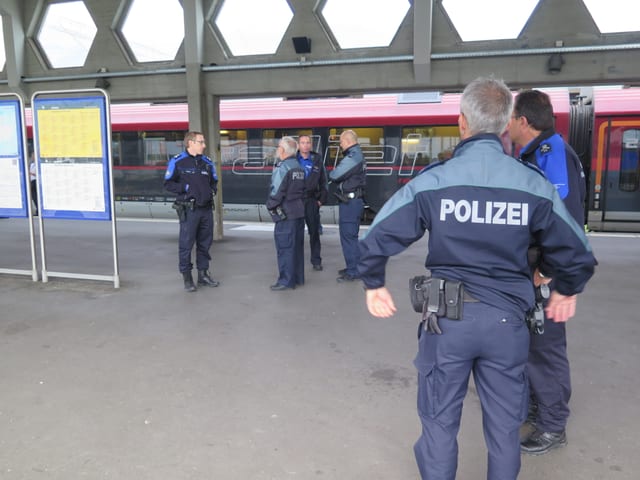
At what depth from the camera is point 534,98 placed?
8.77ft

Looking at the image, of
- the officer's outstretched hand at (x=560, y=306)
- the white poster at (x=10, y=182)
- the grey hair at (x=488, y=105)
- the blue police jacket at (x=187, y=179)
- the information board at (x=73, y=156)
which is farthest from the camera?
the white poster at (x=10, y=182)

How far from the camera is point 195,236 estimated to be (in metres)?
5.87

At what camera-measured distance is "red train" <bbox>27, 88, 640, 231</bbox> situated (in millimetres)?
10414

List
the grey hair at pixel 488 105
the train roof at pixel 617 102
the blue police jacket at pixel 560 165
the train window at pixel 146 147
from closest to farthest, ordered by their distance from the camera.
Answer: the grey hair at pixel 488 105 → the blue police jacket at pixel 560 165 → the train roof at pixel 617 102 → the train window at pixel 146 147

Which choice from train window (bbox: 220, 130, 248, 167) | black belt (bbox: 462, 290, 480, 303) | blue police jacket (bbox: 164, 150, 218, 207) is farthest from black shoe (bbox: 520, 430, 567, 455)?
train window (bbox: 220, 130, 248, 167)

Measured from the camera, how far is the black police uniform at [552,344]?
2.60 meters

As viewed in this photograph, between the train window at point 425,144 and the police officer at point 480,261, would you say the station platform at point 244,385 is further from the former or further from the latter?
the train window at point 425,144

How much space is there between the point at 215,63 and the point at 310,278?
4573mm

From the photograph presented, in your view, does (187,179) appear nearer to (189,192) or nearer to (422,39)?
(189,192)

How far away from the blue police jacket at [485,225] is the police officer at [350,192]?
4199mm

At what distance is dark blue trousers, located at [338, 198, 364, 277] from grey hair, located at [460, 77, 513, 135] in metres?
4.24

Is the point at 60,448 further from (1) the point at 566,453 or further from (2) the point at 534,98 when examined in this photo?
(2) the point at 534,98

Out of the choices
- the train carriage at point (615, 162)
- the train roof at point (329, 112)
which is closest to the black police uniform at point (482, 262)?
the train roof at point (329, 112)

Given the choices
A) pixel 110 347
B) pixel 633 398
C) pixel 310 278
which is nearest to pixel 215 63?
pixel 310 278
